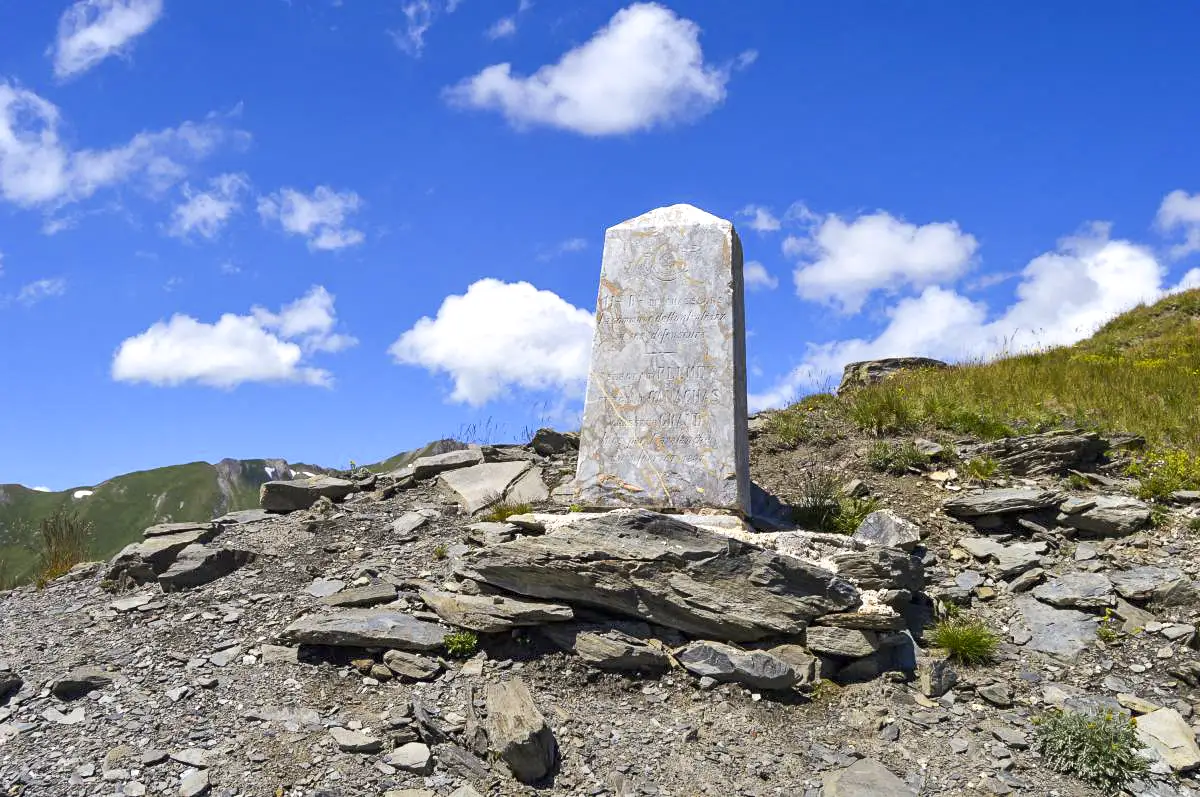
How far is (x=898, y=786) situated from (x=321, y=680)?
14.9ft

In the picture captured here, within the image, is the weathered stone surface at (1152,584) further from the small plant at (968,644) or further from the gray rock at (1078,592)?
the small plant at (968,644)

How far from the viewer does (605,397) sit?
364 inches

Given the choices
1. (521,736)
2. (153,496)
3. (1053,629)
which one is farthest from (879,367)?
(153,496)

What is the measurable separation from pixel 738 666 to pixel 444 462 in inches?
243

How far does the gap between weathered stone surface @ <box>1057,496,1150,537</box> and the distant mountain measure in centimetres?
11250

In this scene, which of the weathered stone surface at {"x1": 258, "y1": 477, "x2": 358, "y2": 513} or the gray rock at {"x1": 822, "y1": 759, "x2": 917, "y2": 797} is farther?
the weathered stone surface at {"x1": 258, "y1": 477, "x2": 358, "y2": 513}

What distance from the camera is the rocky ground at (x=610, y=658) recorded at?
19.9 feet

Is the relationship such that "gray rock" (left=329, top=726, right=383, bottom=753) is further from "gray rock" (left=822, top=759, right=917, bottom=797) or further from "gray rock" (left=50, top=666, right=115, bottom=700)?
"gray rock" (left=822, top=759, right=917, bottom=797)

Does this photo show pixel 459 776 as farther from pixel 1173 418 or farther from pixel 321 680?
pixel 1173 418

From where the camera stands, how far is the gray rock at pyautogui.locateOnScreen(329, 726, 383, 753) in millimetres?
6086

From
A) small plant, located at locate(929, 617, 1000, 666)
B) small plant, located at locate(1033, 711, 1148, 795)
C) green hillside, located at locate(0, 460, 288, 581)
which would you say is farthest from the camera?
green hillside, located at locate(0, 460, 288, 581)

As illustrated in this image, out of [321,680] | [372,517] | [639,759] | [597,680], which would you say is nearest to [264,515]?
[372,517]

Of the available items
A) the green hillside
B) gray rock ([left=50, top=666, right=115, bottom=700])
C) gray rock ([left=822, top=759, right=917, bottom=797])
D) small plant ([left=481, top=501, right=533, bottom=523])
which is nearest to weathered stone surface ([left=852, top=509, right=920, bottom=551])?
gray rock ([left=822, top=759, right=917, bottom=797])

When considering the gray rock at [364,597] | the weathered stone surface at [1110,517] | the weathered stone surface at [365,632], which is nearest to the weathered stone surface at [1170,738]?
the weathered stone surface at [1110,517]
